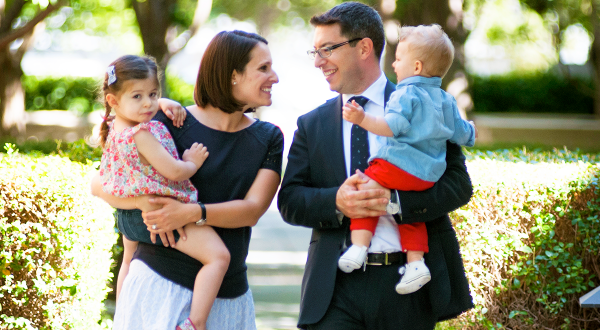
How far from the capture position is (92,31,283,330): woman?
8.45ft

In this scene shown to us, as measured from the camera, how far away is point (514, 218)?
4039 mm

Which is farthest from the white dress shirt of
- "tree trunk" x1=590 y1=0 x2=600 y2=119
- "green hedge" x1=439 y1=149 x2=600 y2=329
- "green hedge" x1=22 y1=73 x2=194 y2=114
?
"tree trunk" x1=590 y1=0 x2=600 y2=119

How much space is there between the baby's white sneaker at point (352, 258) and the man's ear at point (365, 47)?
3.00 ft

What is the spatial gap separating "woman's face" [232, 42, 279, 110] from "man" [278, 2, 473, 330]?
0.80 feet

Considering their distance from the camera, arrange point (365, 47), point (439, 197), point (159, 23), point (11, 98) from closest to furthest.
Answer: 1. point (439, 197)
2. point (365, 47)
3. point (159, 23)
4. point (11, 98)

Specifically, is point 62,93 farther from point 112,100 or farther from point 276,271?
point 112,100

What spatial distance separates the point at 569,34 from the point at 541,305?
58.7ft

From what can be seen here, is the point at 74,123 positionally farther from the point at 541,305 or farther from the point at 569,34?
the point at 569,34

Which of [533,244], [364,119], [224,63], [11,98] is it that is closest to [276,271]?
[533,244]

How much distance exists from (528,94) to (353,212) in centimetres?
1559

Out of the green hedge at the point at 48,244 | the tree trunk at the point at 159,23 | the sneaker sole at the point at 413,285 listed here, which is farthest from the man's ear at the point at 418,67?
the tree trunk at the point at 159,23

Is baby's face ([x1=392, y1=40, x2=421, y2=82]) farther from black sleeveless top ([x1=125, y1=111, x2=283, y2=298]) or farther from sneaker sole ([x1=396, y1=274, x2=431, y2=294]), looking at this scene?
sneaker sole ([x1=396, y1=274, x2=431, y2=294])

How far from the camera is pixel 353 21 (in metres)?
2.88

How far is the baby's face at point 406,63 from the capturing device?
8.55ft
